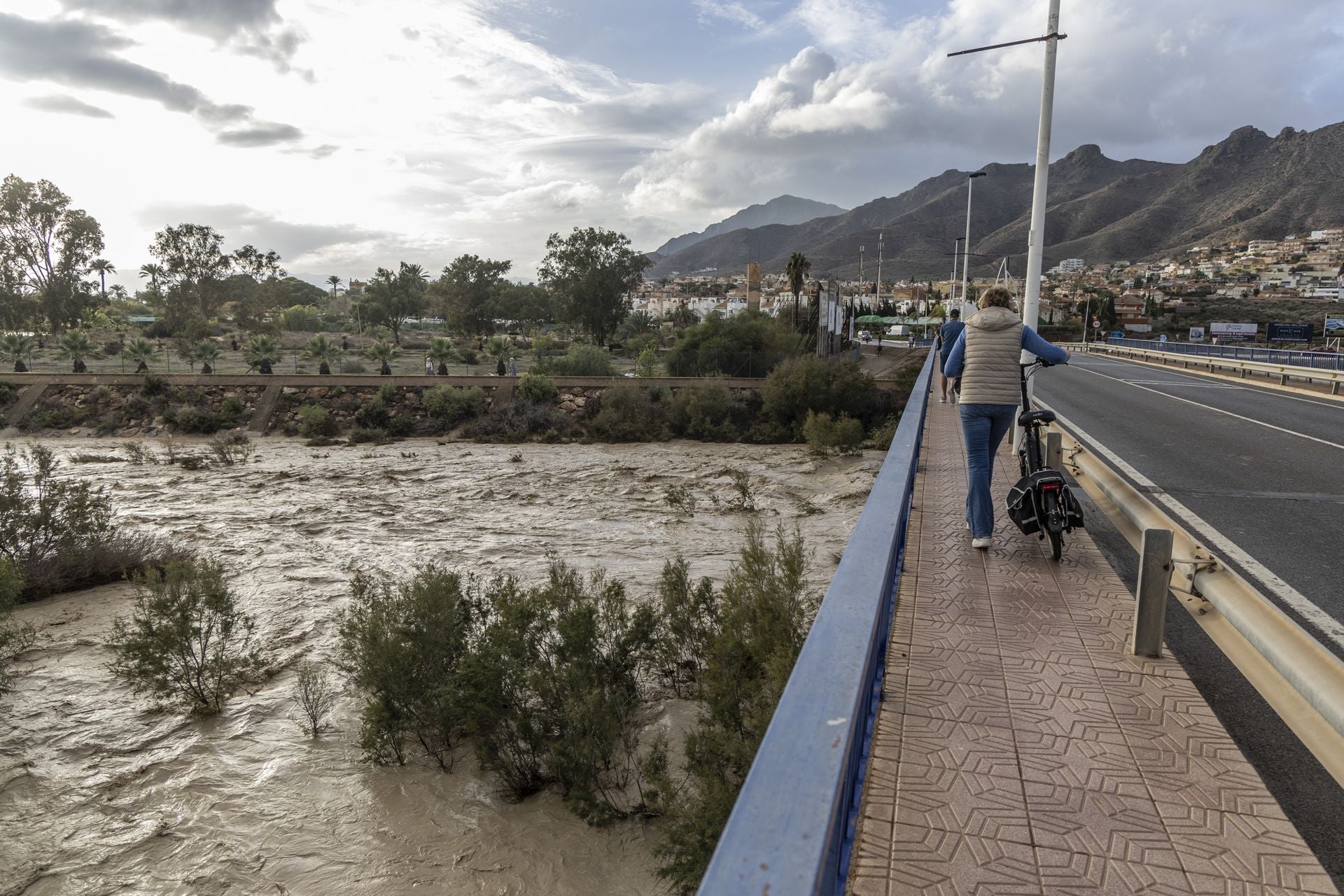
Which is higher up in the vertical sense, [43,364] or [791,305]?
[791,305]

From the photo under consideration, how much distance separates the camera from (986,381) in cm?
543

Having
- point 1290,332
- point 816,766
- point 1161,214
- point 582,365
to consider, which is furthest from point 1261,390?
point 1161,214

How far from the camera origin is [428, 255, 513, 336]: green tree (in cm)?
7419

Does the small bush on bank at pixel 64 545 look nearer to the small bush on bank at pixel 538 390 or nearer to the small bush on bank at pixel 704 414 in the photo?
the small bush on bank at pixel 538 390

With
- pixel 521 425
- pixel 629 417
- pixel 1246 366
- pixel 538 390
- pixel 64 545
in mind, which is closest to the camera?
pixel 64 545

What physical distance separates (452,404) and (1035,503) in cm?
2853

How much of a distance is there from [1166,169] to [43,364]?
221m

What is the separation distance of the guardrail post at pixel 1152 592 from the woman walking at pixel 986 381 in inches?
65.7

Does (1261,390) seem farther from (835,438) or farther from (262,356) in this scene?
(262,356)

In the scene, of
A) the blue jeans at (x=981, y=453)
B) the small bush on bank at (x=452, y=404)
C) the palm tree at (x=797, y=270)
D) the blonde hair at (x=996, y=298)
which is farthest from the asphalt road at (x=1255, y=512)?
the palm tree at (x=797, y=270)

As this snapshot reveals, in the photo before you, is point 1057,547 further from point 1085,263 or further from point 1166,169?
point 1166,169

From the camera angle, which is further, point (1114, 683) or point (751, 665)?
point (751, 665)

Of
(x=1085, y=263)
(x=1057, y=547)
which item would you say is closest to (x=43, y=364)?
(x=1057, y=547)

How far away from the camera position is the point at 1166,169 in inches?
7215
